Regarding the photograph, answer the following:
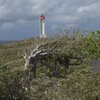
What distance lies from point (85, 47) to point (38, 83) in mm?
7196

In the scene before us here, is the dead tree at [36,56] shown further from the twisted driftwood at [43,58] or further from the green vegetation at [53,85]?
the green vegetation at [53,85]

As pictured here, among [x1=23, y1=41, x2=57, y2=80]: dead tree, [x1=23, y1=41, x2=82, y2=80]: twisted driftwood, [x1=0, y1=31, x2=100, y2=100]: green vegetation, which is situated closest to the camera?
[x1=0, y1=31, x2=100, y2=100]: green vegetation

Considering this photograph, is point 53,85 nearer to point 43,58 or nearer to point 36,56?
point 36,56

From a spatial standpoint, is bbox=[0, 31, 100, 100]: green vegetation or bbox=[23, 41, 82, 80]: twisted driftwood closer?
bbox=[0, 31, 100, 100]: green vegetation

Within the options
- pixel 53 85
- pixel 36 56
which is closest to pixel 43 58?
pixel 36 56

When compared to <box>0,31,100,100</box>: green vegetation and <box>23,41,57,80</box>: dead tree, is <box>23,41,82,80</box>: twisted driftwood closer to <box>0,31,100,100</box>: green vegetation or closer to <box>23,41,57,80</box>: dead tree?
<box>23,41,57,80</box>: dead tree

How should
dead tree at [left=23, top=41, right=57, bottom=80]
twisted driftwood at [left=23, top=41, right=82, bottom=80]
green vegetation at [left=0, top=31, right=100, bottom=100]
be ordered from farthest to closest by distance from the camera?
twisted driftwood at [left=23, top=41, right=82, bottom=80]
dead tree at [left=23, top=41, right=57, bottom=80]
green vegetation at [left=0, top=31, right=100, bottom=100]

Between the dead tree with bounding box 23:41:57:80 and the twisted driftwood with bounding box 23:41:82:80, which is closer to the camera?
the dead tree with bounding box 23:41:57:80

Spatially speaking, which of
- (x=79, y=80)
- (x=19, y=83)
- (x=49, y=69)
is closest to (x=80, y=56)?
(x=49, y=69)

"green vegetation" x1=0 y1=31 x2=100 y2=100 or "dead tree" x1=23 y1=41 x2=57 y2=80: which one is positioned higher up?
"dead tree" x1=23 y1=41 x2=57 y2=80

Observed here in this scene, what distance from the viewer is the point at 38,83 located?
9.91 metres

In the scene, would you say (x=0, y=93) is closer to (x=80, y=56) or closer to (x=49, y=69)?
(x=49, y=69)

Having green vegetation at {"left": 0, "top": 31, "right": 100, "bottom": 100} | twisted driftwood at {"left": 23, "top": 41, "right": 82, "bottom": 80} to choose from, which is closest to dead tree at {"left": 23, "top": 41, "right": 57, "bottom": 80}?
twisted driftwood at {"left": 23, "top": 41, "right": 82, "bottom": 80}

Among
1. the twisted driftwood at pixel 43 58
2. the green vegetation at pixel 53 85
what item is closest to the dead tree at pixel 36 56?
the twisted driftwood at pixel 43 58
